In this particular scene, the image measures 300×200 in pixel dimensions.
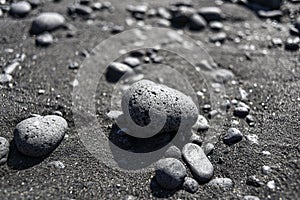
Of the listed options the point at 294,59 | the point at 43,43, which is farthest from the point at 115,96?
the point at 294,59

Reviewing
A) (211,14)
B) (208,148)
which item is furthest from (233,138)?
(211,14)

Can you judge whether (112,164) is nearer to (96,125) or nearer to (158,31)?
(96,125)

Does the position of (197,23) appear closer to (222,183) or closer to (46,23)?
(46,23)

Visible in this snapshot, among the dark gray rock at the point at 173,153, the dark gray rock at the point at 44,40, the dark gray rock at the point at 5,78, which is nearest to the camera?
the dark gray rock at the point at 173,153

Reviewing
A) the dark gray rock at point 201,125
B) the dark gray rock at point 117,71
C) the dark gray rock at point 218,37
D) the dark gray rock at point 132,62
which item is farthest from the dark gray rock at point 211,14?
the dark gray rock at point 201,125

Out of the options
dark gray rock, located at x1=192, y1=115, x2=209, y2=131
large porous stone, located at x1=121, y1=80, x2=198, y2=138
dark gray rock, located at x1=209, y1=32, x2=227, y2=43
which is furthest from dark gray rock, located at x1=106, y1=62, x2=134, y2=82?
dark gray rock, located at x1=209, y1=32, x2=227, y2=43

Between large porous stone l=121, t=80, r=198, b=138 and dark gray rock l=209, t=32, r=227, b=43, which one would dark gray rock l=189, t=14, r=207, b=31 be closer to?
dark gray rock l=209, t=32, r=227, b=43

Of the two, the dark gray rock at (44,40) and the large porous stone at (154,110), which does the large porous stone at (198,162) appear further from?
the dark gray rock at (44,40)
